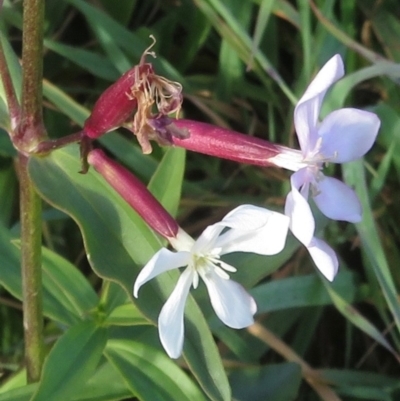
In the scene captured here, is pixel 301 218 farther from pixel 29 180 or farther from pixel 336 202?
pixel 29 180

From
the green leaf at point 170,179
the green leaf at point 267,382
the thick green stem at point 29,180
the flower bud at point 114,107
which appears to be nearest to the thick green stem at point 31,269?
the thick green stem at point 29,180

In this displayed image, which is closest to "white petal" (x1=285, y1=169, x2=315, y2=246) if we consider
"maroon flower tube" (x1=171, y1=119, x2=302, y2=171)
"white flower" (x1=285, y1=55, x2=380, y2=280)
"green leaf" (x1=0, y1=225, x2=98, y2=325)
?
"white flower" (x1=285, y1=55, x2=380, y2=280)

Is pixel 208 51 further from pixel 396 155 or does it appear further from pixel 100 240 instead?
pixel 100 240

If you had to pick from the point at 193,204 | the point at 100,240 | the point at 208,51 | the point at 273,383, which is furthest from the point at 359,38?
the point at 100,240

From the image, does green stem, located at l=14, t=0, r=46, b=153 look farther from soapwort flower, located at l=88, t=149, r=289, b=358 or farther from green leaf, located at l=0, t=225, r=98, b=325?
green leaf, located at l=0, t=225, r=98, b=325

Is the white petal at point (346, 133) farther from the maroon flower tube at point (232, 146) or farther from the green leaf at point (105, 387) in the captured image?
the green leaf at point (105, 387)

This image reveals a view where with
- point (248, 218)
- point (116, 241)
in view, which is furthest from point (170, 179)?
point (248, 218)
